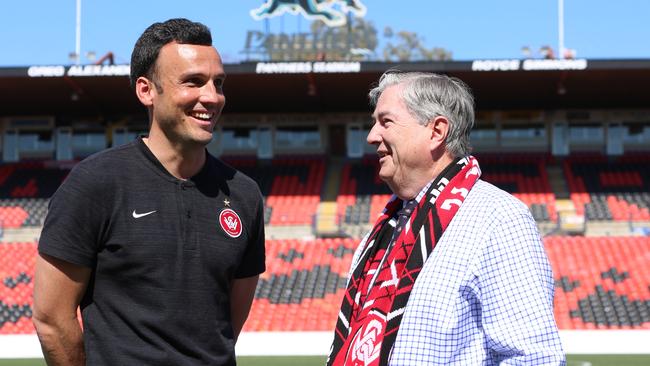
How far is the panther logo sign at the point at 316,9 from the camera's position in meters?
Result: 28.5

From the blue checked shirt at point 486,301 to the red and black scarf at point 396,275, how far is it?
45 millimetres

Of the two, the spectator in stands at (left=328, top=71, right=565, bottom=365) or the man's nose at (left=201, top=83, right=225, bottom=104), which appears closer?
the spectator in stands at (left=328, top=71, right=565, bottom=365)

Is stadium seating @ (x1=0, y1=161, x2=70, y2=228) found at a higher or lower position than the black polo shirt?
lower

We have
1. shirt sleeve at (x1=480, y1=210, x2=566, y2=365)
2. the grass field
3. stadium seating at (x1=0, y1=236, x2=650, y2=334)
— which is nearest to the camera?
shirt sleeve at (x1=480, y1=210, x2=566, y2=365)

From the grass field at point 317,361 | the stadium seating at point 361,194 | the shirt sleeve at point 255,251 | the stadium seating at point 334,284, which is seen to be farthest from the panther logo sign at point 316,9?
the shirt sleeve at point 255,251

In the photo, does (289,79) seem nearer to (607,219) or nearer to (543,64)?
(543,64)

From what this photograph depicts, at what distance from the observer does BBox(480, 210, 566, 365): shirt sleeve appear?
282cm

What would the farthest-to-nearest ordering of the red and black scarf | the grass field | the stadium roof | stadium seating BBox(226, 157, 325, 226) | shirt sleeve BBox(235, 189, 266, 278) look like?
→ stadium seating BBox(226, 157, 325, 226) < the stadium roof < the grass field < shirt sleeve BBox(235, 189, 266, 278) < the red and black scarf

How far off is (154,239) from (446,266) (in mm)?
1053

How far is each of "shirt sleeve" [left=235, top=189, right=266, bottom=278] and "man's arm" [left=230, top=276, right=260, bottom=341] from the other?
29mm

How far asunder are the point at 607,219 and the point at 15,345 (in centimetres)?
1654

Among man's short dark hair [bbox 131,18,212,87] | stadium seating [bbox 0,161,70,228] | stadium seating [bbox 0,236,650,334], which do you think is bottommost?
stadium seating [bbox 0,236,650,334]

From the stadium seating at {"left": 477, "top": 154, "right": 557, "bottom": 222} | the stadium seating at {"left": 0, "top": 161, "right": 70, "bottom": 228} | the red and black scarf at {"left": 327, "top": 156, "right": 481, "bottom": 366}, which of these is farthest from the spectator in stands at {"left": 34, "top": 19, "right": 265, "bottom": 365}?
the stadium seating at {"left": 0, "top": 161, "right": 70, "bottom": 228}

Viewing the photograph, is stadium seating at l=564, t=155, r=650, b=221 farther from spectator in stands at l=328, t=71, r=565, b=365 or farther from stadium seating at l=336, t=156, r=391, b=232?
spectator in stands at l=328, t=71, r=565, b=365
